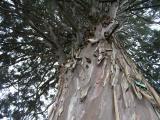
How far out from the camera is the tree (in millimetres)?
1717

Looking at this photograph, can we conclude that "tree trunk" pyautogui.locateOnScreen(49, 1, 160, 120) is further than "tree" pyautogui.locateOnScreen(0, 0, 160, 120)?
No

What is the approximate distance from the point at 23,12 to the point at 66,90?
1511 millimetres

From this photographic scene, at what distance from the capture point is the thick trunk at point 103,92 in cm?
161

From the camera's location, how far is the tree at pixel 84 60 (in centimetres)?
172

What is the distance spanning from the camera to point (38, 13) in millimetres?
3605

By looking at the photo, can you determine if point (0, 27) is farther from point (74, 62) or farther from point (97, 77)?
point (97, 77)

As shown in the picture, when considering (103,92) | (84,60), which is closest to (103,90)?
(103,92)

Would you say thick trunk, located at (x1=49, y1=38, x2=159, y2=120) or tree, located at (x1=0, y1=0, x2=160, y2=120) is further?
tree, located at (x1=0, y1=0, x2=160, y2=120)

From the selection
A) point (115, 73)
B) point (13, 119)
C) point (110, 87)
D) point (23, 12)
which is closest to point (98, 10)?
point (23, 12)

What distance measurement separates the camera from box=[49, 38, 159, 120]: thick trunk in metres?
1.61

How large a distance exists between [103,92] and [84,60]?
56 cm

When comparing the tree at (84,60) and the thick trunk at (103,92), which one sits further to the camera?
the tree at (84,60)

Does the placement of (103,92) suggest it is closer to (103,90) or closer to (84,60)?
(103,90)

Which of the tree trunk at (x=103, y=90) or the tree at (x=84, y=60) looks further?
the tree at (x=84, y=60)
